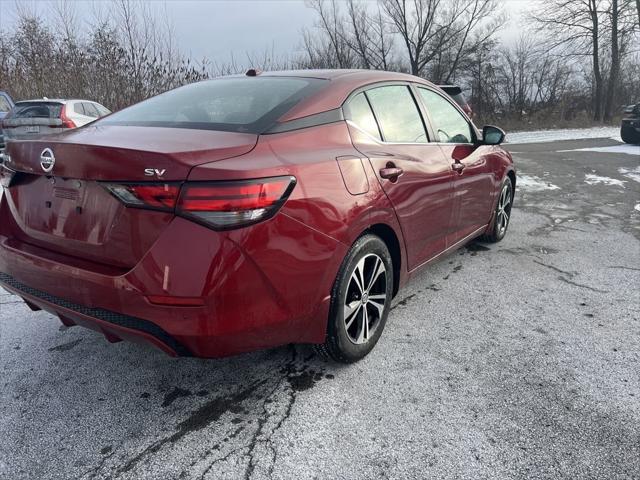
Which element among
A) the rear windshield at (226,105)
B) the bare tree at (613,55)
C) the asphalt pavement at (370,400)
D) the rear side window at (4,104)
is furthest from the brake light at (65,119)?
the bare tree at (613,55)

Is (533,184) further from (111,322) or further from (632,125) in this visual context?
(632,125)

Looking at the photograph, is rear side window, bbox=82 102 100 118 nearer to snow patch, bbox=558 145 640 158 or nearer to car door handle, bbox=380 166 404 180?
car door handle, bbox=380 166 404 180

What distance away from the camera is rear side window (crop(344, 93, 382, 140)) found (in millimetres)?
2715

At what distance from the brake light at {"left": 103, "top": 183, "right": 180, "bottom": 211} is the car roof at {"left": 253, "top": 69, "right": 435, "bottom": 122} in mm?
712

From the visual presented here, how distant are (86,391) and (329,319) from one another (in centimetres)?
131

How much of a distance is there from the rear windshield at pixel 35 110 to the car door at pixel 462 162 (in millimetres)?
9238

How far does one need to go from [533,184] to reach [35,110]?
10128mm

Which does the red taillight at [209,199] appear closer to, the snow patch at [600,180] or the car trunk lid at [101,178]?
the car trunk lid at [101,178]

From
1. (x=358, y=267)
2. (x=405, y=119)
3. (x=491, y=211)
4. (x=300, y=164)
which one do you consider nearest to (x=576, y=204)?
(x=491, y=211)

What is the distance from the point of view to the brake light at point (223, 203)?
1.87 meters

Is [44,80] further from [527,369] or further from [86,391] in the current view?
[527,369]

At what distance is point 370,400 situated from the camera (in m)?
2.41

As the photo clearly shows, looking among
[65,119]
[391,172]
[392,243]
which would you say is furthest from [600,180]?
[65,119]

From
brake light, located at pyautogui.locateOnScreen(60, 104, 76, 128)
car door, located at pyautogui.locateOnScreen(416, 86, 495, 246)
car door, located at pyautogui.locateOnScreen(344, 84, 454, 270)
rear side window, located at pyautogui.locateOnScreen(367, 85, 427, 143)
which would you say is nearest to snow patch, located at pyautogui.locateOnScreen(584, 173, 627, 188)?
car door, located at pyautogui.locateOnScreen(416, 86, 495, 246)
